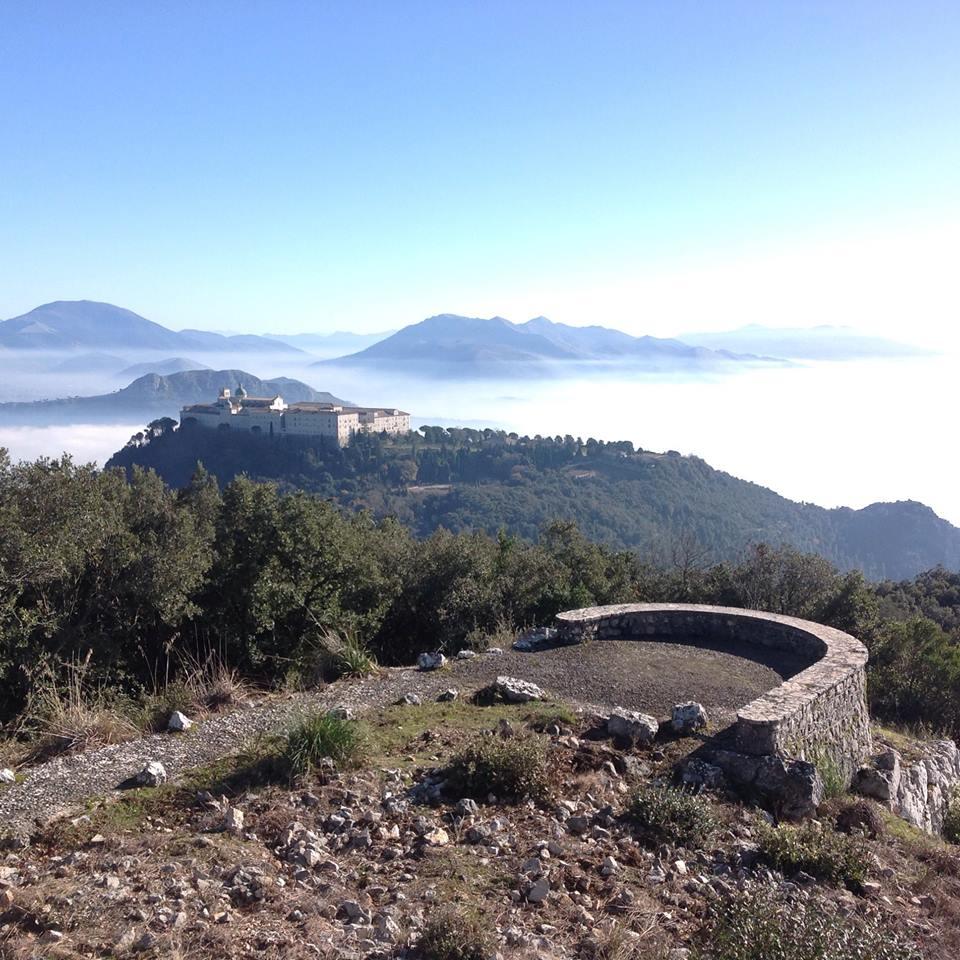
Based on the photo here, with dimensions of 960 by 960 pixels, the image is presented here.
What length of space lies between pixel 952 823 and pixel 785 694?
2786mm

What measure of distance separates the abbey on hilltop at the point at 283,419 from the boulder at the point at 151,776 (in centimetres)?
9836

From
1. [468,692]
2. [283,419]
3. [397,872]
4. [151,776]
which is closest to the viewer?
[397,872]

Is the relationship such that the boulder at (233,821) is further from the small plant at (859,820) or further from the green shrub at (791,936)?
the small plant at (859,820)

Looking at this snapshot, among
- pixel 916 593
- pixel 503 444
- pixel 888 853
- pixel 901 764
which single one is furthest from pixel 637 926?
pixel 503 444

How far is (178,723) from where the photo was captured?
25.0 feet

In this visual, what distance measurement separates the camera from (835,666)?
9.17m

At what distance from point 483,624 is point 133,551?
252 inches

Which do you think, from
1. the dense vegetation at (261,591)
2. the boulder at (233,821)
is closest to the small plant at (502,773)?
the boulder at (233,821)

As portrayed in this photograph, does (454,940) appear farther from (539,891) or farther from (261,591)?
(261,591)

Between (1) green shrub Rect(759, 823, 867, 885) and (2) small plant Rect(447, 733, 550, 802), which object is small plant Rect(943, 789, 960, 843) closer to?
(1) green shrub Rect(759, 823, 867, 885)

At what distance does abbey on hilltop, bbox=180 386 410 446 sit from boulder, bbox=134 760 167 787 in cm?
9836

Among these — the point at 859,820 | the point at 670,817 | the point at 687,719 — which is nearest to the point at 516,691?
the point at 687,719

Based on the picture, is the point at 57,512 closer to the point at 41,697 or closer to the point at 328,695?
the point at 41,697

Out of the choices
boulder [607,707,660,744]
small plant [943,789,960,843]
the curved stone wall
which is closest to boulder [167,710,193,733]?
boulder [607,707,660,744]
